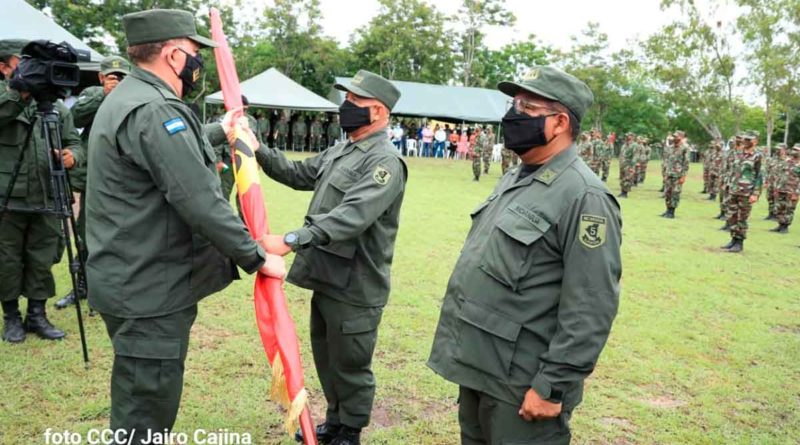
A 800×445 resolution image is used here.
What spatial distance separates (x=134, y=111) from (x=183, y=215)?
1.59ft

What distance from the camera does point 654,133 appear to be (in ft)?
185

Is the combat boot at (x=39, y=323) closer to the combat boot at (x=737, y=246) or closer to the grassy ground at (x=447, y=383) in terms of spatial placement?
the grassy ground at (x=447, y=383)

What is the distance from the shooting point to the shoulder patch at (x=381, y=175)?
3562mm

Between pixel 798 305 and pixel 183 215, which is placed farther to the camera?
pixel 798 305

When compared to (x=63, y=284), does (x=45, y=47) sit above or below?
above

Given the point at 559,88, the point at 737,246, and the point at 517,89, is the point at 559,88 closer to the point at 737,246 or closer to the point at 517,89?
the point at 517,89

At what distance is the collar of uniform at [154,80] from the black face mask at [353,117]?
1226 millimetres

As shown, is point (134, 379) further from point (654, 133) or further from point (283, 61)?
point (654, 133)

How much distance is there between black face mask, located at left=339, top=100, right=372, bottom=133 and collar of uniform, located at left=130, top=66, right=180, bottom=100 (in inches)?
48.3

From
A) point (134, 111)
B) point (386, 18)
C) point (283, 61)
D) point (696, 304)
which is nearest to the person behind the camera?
point (134, 111)

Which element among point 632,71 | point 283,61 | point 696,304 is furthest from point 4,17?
point 632,71

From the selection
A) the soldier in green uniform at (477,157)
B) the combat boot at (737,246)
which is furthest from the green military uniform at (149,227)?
the soldier in green uniform at (477,157)

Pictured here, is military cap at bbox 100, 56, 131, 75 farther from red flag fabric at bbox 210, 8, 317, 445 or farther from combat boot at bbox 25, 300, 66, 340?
red flag fabric at bbox 210, 8, 317, 445

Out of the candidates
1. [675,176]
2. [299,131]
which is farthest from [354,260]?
[299,131]
